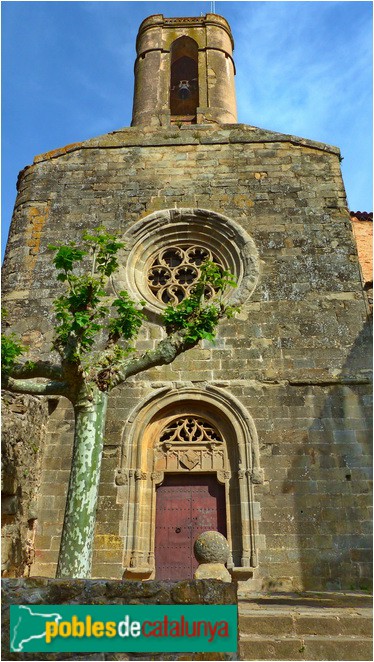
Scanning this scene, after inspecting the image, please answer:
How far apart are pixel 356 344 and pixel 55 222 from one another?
5865 millimetres

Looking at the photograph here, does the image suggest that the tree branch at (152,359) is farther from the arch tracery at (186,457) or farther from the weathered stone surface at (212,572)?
the arch tracery at (186,457)

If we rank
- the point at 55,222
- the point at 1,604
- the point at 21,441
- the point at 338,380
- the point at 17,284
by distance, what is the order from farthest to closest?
1. the point at 55,222
2. the point at 17,284
3. the point at 338,380
4. the point at 21,441
5. the point at 1,604

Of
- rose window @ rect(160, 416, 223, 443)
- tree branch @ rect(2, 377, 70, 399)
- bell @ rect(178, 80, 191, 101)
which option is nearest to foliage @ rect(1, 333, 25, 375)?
tree branch @ rect(2, 377, 70, 399)

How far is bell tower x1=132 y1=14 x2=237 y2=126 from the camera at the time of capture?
12.8m

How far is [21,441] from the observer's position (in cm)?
737

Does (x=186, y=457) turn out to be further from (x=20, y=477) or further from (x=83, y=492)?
(x=83, y=492)

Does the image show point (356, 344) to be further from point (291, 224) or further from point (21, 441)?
point (21, 441)

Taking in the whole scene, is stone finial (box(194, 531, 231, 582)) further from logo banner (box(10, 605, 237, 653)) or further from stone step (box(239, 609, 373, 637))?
logo banner (box(10, 605, 237, 653))

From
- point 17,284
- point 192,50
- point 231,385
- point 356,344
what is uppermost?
point 192,50

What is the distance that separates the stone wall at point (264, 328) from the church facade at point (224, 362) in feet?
0.09

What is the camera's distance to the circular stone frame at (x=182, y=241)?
9516mm

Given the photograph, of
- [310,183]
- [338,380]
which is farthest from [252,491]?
[310,183]

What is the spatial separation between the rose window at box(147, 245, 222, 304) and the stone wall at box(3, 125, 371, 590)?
2.62 feet

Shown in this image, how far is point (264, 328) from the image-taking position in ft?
29.3
